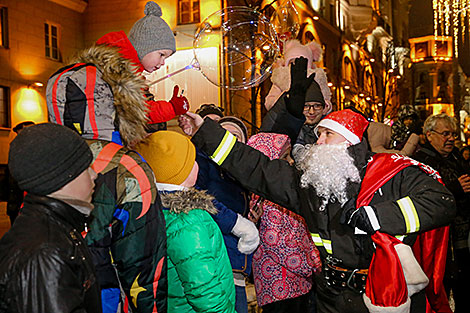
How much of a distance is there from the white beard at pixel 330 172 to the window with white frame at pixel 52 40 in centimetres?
1735

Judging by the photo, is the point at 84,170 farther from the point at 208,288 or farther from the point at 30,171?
the point at 208,288

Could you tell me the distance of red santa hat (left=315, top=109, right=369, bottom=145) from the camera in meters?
3.16

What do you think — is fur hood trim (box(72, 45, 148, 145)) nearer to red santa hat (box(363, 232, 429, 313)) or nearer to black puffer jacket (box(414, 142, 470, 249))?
red santa hat (box(363, 232, 429, 313))

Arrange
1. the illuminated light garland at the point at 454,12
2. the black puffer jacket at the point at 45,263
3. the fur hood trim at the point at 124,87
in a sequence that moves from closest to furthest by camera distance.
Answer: the black puffer jacket at the point at 45,263 < the fur hood trim at the point at 124,87 < the illuminated light garland at the point at 454,12

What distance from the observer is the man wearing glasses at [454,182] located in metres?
6.12

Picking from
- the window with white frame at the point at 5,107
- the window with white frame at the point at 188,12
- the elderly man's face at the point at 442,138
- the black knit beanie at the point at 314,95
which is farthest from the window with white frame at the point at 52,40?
the black knit beanie at the point at 314,95

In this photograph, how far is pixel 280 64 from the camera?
5363mm

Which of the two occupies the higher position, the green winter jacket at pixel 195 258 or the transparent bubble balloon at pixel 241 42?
the transparent bubble balloon at pixel 241 42

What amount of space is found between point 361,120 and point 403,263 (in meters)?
1.00

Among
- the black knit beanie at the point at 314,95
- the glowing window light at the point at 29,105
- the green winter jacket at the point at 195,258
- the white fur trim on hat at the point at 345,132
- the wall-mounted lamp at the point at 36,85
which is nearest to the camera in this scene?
the green winter jacket at the point at 195,258

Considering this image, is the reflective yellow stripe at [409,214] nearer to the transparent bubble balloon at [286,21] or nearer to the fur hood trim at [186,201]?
the fur hood trim at [186,201]

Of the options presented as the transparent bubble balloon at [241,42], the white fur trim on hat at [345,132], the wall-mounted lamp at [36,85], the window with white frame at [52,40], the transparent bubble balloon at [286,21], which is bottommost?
the white fur trim on hat at [345,132]

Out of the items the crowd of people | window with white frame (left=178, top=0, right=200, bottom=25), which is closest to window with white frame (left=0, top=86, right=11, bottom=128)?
window with white frame (left=178, top=0, right=200, bottom=25)

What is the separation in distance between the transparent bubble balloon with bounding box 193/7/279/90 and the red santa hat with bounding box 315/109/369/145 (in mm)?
2027
